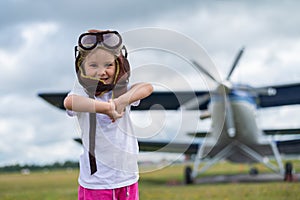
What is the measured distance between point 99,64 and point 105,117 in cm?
22

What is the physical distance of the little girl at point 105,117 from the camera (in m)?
1.84

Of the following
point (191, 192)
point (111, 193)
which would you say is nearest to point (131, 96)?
point (111, 193)

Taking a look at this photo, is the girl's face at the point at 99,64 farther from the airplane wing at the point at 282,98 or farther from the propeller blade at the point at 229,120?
the airplane wing at the point at 282,98

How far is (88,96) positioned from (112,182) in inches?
13.6

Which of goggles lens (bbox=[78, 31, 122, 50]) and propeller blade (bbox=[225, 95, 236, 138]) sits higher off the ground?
goggles lens (bbox=[78, 31, 122, 50])

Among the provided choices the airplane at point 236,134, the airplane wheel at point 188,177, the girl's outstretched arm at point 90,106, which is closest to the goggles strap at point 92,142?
the girl's outstretched arm at point 90,106

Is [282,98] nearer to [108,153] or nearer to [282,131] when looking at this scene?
[282,131]

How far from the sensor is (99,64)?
185 cm

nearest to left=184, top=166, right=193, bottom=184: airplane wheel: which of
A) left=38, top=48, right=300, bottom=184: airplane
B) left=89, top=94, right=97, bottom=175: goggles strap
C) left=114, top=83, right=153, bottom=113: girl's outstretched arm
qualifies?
left=38, top=48, right=300, bottom=184: airplane

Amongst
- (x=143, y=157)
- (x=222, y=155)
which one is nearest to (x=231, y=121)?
(x=222, y=155)

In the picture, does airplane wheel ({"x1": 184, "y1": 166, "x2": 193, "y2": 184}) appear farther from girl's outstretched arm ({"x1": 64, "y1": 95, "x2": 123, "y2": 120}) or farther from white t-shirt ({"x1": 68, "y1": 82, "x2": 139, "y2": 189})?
girl's outstretched arm ({"x1": 64, "y1": 95, "x2": 123, "y2": 120})

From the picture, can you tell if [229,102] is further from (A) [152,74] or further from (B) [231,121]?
(A) [152,74]

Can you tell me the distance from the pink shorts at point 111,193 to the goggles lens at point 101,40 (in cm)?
56

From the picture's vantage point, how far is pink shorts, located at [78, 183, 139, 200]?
1.95m
